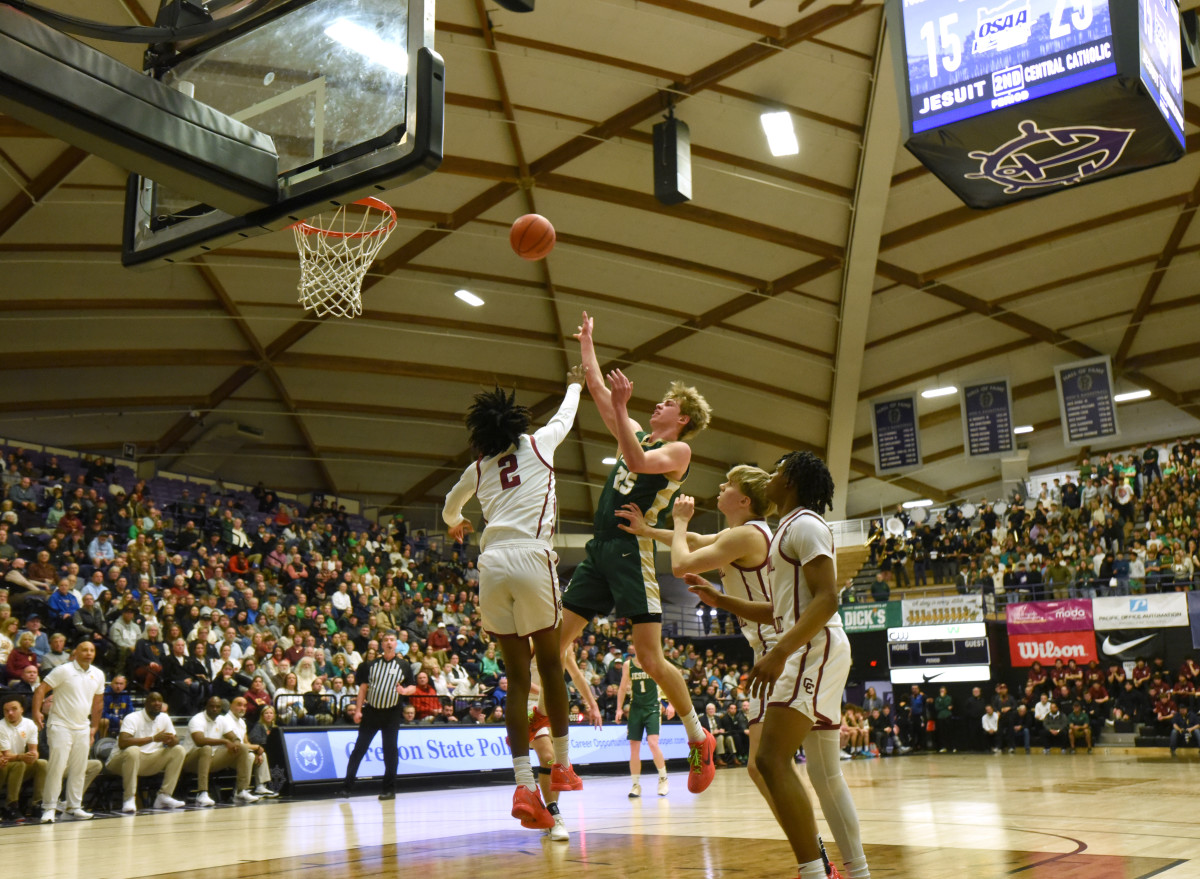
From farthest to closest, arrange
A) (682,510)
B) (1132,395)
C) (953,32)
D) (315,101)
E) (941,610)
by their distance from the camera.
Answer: (1132,395) < (941,610) < (953,32) < (682,510) < (315,101)

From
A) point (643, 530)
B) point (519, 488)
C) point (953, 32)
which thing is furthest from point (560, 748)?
point (953, 32)

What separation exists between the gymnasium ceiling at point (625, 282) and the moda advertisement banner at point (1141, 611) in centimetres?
602

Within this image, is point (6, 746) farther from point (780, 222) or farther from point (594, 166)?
point (780, 222)

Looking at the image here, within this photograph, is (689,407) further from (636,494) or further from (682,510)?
(682,510)

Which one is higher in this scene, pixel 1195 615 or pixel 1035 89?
pixel 1035 89

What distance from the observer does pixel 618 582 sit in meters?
6.10

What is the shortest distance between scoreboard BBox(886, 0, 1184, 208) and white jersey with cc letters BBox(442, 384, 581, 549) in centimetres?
401

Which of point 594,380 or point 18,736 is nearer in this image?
point 594,380

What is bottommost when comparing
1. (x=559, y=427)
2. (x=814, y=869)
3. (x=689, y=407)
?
(x=814, y=869)

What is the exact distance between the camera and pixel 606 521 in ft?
20.4

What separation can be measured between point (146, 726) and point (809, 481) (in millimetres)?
9568

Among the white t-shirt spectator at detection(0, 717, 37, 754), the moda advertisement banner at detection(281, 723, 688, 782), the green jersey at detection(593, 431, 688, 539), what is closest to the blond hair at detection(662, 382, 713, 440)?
the green jersey at detection(593, 431, 688, 539)

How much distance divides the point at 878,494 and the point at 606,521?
94.4ft

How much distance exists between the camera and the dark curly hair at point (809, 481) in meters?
4.35
